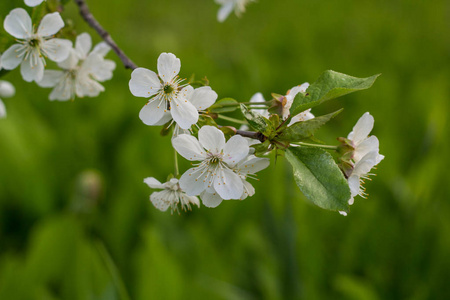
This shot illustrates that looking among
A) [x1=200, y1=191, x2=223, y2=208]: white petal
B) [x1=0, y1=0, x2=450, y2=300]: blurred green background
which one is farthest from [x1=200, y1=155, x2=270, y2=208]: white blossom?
[x1=0, y1=0, x2=450, y2=300]: blurred green background

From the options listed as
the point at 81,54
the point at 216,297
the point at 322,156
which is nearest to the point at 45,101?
the point at 216,297

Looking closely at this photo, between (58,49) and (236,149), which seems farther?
(58,49)

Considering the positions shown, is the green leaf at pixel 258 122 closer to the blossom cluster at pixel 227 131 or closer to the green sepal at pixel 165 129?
the blossom cluster at pixel 227 131

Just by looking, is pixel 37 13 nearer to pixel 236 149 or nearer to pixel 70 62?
pixel 70 62

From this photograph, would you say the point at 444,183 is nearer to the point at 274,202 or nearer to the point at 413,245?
the point at 413,245

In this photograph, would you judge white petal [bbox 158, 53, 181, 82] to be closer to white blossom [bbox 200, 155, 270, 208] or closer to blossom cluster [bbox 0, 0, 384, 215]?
blossom cluster [bbox 0, 0, 384, 215]

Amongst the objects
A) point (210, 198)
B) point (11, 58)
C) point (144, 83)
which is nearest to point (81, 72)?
point (11, 58)
